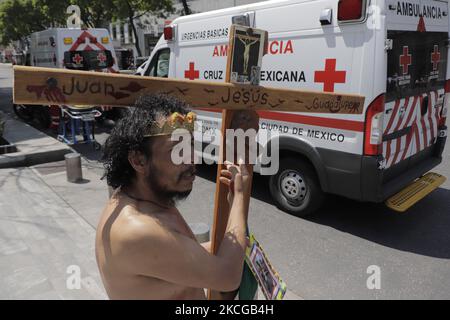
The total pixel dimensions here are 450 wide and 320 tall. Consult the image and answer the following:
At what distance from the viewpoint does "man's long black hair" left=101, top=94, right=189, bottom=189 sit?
1.17 m

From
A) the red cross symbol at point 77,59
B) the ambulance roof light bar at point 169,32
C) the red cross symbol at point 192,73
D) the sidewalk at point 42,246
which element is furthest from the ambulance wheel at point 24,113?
the red cross symbol at point 192,73

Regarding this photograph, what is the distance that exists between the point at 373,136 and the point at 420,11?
1508 mm

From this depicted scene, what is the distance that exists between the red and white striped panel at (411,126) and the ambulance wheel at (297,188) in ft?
2.75

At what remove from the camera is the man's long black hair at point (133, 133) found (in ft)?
3.85

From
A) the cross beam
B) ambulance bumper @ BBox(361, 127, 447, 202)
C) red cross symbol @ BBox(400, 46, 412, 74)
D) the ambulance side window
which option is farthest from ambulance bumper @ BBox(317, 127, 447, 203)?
the ambulance side window

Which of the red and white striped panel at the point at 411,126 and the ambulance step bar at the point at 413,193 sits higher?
the red and white striped panel at the point at 411,126

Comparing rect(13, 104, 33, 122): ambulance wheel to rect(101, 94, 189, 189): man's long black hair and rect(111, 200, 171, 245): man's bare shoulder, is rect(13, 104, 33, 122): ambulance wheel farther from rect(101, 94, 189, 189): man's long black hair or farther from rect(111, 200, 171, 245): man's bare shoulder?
rect(111, 200, 171, 245): man's bare shoulder

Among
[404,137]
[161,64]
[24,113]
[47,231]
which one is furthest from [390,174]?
[24,113]

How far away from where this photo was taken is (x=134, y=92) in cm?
108

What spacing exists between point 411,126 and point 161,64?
388 centimetres

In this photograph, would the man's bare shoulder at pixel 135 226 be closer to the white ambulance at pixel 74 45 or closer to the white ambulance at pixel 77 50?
the white ambulance at pixel 77 50

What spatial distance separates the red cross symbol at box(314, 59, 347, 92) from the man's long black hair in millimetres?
2927

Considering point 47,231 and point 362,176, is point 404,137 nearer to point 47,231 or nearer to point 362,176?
point 362,176

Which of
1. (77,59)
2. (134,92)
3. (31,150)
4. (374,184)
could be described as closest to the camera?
(134,92)
